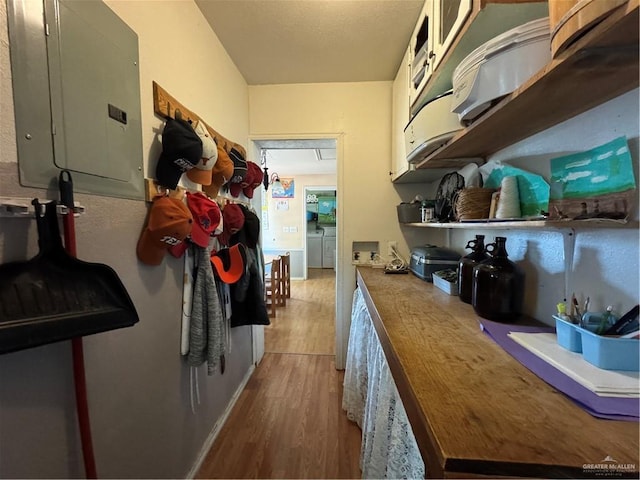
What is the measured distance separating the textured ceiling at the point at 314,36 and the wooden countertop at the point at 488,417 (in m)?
1.66

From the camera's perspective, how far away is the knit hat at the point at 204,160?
47.4 inches

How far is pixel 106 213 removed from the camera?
2.82ft

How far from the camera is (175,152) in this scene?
1070 mm

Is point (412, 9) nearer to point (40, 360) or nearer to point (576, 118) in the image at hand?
point (576, 118)

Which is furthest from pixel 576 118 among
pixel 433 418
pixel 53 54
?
pixel 53 54

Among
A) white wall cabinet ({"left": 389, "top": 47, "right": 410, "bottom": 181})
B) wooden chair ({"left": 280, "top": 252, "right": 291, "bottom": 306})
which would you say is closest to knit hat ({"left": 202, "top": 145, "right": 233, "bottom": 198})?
white wall cabinet ({"left": 389, "top": 47, "right": 410, "bottom": 181})

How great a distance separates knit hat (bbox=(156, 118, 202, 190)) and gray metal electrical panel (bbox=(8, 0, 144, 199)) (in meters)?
0.09

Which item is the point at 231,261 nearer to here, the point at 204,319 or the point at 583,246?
the point at 204,319

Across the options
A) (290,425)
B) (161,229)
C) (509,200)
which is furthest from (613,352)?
(290,425)

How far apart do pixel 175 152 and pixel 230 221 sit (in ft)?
2.14

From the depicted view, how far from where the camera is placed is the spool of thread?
100 cm

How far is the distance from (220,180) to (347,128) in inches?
47.9

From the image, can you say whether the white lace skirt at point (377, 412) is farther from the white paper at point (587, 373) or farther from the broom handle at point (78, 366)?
the broom handle at point (78, 366)

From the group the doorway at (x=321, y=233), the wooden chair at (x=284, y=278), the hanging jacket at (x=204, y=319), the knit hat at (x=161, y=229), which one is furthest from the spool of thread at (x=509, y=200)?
the doorway at (x=321, y=233)
